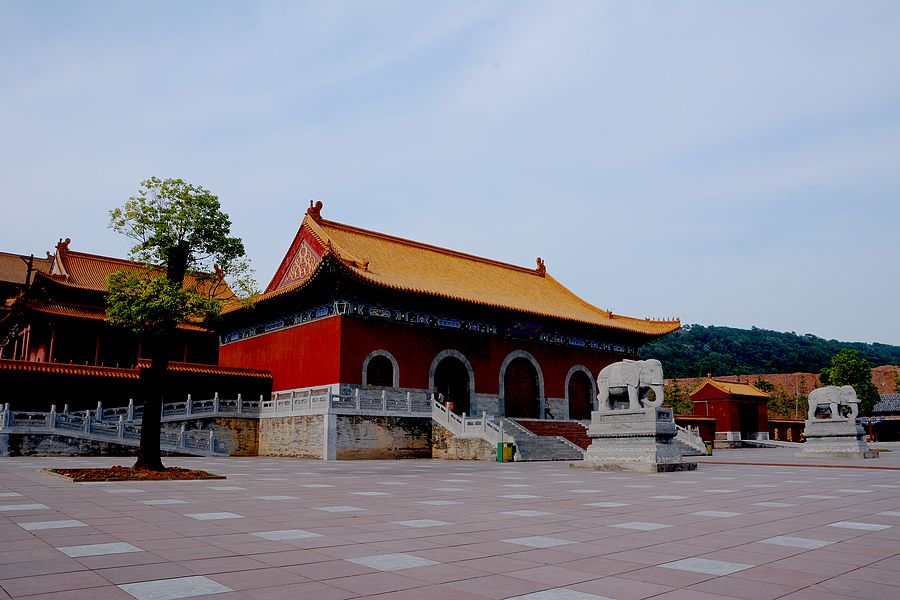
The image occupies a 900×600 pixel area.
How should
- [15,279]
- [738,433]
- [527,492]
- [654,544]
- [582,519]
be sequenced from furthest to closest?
[15,279], [738,433], [527,492], [582,519], [654,544]

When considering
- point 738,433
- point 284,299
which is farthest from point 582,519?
point 738,433

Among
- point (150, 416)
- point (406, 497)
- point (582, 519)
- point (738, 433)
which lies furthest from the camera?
point (738, 433)

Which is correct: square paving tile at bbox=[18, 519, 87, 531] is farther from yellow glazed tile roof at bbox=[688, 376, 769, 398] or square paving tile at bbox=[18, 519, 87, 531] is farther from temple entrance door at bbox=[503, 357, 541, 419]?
yellow glazed tile roof at bbox=[688, 376, 769, 398]

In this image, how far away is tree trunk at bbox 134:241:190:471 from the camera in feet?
40.3

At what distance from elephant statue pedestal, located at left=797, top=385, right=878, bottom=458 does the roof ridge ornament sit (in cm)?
1822

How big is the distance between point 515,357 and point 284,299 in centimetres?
932

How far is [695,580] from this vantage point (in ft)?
13.1

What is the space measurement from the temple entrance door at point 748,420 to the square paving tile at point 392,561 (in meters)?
35.7

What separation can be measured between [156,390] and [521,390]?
16.8m

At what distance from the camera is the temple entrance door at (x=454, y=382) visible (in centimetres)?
2475

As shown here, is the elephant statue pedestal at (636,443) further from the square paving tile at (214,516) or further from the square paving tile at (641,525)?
the square paving tile at (214,516)

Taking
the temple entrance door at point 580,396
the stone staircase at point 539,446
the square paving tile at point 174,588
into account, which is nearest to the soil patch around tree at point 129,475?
the square paving tile at point 174,588

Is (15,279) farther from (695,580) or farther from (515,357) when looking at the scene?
(695,580)

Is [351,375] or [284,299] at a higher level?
[284,299]
